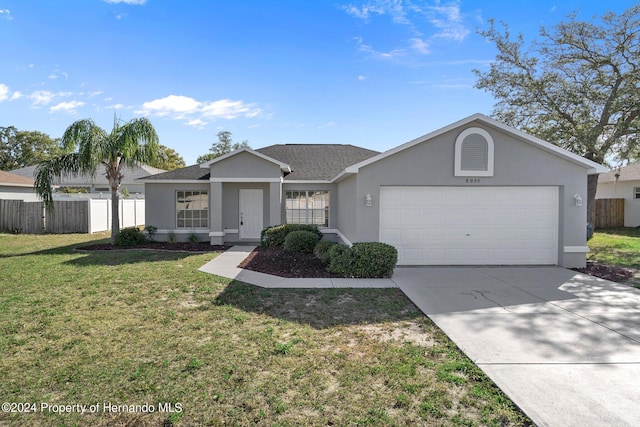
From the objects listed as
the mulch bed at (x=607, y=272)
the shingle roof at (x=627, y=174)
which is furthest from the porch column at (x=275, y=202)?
the shingle roof at (x=627, y=174)

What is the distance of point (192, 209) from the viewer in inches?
634

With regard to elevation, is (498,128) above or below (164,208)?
above

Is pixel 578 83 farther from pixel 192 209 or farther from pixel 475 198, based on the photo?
pixel 192 209

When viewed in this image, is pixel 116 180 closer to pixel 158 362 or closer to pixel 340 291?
pixel 340 291

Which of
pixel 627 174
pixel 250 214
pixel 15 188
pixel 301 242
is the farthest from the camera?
pixel 627 174

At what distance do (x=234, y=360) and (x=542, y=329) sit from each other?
15.1ft

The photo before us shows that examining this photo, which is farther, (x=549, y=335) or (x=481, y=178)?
(x=481, y=178)

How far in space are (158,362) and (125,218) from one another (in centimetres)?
2035

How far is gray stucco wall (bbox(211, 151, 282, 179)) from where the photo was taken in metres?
14.7

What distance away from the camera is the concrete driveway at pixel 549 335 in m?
3.51

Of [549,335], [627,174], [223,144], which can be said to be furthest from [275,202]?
[223,144]

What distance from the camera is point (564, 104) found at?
654 inches

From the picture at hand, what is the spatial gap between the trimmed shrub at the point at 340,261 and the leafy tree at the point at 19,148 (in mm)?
53123

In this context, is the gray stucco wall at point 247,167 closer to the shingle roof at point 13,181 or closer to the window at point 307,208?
the window at point 307,208
